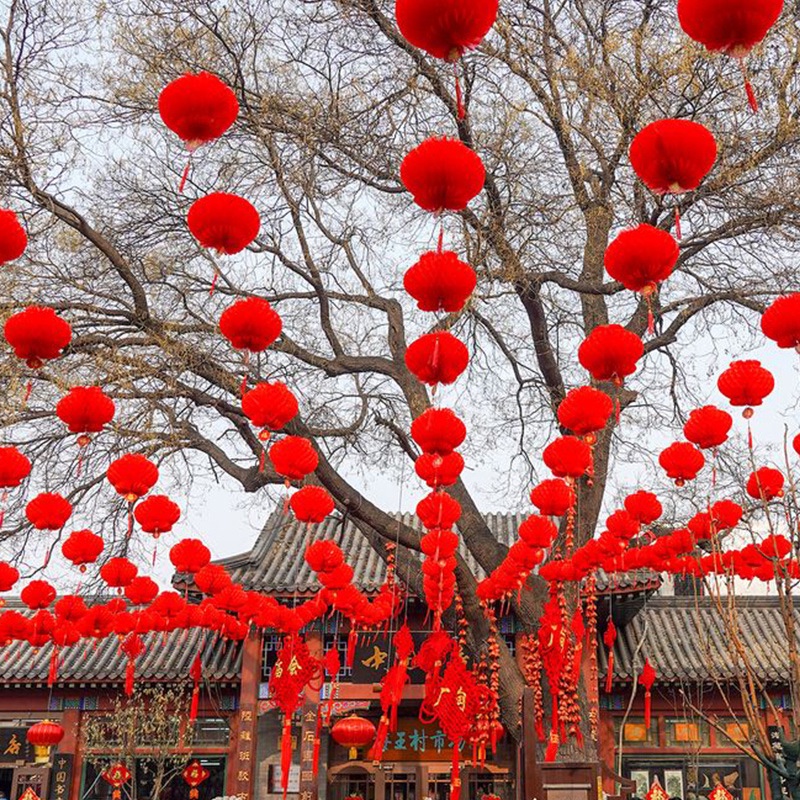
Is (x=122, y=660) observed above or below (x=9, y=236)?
below

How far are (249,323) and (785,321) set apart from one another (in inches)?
142

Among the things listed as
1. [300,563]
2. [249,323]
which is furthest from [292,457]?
[300,563]

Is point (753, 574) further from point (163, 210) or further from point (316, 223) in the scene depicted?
point (163, 210)

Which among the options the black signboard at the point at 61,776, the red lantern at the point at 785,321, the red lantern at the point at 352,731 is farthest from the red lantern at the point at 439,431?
the black signboard at the point at 61,776

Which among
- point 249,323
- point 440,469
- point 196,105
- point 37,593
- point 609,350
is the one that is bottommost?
point 37,593

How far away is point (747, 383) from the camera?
23.5 feet

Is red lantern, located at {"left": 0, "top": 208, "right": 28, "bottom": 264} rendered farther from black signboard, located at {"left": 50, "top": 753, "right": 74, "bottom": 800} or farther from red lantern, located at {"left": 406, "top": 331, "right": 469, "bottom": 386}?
Result: black signboard, located at {"left": 50, "top": 753, "right": 74, "bottom": 800}

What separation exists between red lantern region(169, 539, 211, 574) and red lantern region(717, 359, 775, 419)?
18.9 ft

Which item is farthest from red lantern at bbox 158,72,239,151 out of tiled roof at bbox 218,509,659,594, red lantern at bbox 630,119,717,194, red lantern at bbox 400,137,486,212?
tiled roof at bbox 218,509,659,594

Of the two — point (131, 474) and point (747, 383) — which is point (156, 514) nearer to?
point (131, 474)

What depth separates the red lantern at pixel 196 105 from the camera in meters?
4.88

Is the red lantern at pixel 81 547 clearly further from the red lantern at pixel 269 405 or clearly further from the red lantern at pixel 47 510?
the red lantern at pixel 269 405

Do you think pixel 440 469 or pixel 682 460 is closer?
pixel 682 460

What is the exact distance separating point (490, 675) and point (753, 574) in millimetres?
3032
